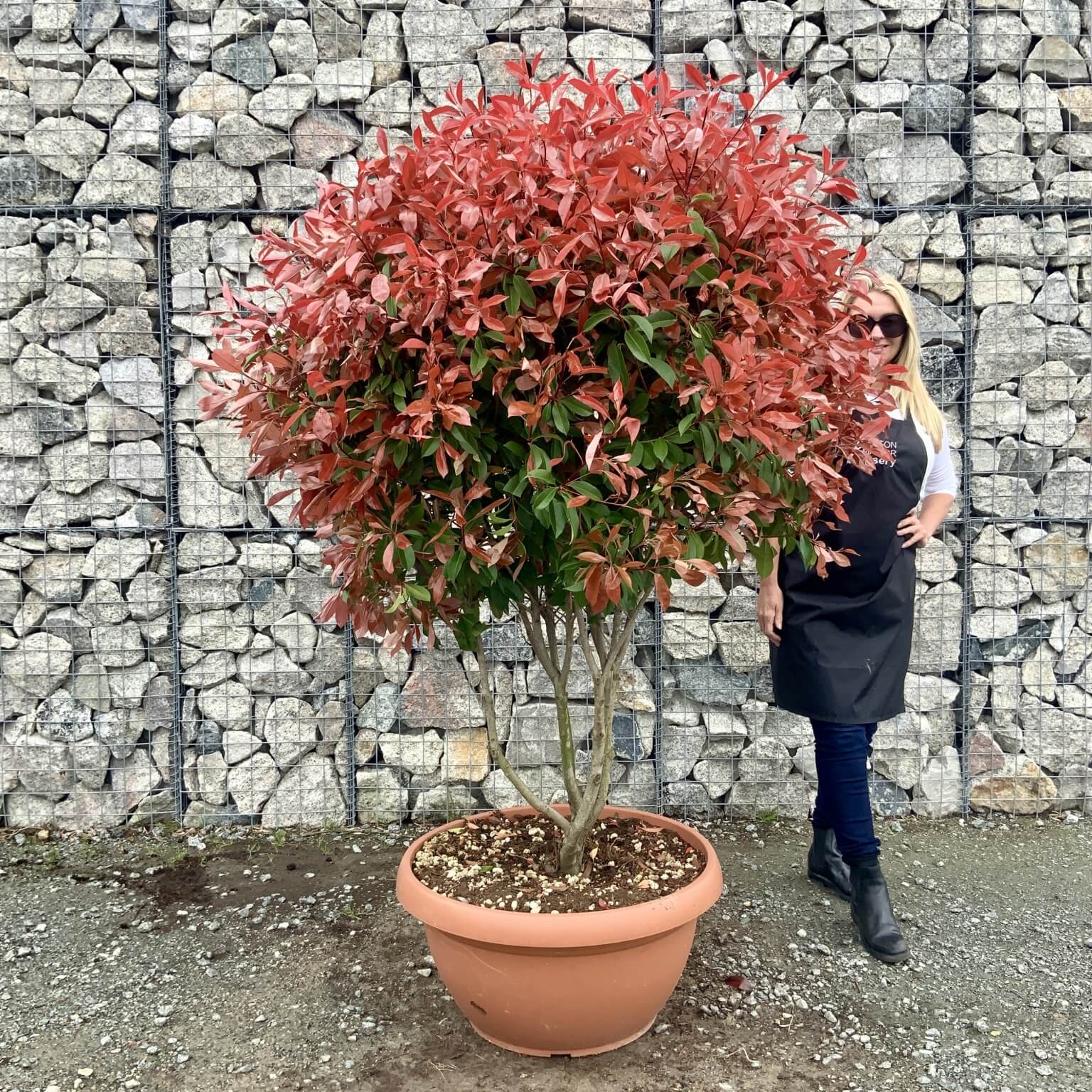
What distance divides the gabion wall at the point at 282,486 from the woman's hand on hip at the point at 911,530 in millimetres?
854

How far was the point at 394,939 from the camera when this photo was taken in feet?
8.91

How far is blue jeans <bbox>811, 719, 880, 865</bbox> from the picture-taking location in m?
2.61

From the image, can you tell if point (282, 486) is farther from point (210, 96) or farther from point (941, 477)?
point (941, 477)

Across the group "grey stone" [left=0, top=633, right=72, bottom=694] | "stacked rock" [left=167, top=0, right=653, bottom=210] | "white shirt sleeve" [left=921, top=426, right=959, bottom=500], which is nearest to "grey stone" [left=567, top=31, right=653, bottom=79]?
"stacked rock" [left=167, top=0, right=653, bottom=210]

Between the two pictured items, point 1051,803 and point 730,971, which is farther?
point 1051,803

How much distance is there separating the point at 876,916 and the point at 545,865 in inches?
39.8

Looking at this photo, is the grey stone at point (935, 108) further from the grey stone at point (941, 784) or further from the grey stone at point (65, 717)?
the grey stone at point (65, 717)

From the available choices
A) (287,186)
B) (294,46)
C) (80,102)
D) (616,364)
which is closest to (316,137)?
(287,186)

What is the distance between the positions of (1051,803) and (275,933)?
2815 mm

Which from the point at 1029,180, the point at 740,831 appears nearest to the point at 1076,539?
the point at 1029,180

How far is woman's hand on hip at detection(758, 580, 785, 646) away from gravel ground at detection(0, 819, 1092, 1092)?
0.87m

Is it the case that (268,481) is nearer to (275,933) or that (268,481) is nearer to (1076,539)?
(275,933)

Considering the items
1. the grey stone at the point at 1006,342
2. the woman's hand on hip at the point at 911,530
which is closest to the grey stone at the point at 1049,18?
the grey stone at the point at 1006,342

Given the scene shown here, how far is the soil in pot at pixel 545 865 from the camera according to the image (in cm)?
209
